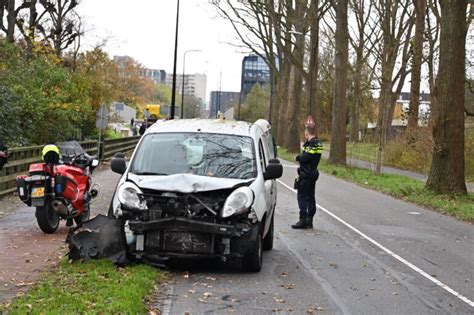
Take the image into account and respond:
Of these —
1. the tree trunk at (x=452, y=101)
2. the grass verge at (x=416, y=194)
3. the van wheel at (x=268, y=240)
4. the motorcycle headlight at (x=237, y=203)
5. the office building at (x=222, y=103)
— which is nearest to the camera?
the motorcycle headlight at (x=237, y=203)

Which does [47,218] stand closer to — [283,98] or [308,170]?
[308,170]

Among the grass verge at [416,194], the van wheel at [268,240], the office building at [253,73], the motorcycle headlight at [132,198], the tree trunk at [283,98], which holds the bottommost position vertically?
the grass verge at [416,194]

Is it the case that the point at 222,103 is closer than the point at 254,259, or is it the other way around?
the point at 254,259

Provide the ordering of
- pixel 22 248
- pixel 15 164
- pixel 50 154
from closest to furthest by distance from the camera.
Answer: pixel 22 248 → pixel 50 154 → pixel 15 164

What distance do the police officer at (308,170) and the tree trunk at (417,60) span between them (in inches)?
863

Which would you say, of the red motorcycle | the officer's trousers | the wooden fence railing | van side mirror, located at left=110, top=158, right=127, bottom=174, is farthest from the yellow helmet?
the wooden fence railing

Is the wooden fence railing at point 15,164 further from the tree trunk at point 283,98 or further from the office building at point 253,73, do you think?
the office building at point 253,73

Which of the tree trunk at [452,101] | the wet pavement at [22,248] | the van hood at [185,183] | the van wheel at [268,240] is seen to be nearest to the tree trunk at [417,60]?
the tree trunk at [452,101]

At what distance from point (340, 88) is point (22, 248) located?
26.2 m

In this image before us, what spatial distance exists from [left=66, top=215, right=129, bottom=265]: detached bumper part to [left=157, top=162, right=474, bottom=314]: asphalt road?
0.72 meters

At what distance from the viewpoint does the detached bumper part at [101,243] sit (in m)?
8.43

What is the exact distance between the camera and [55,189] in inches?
424

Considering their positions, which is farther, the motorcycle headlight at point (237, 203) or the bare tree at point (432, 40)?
the bare tree at point (432, 40)

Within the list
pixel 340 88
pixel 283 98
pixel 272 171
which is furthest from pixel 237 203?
pixel 283 98
